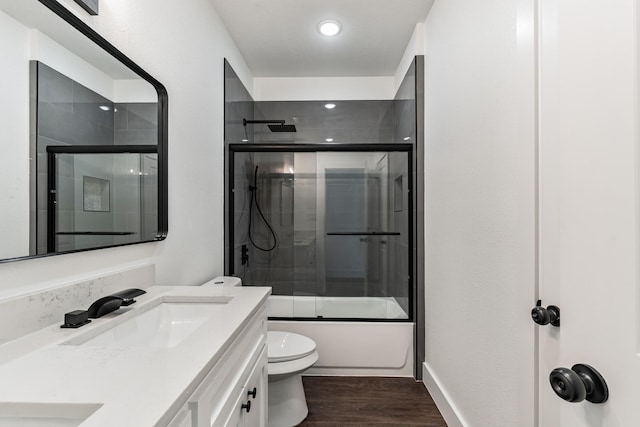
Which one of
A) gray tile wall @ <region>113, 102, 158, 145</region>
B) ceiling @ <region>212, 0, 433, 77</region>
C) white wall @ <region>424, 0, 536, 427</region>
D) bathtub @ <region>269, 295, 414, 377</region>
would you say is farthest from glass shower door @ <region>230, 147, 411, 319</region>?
gray tile wall @ <region>113, 102, 158, 145</region>

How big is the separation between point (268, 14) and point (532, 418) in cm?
264

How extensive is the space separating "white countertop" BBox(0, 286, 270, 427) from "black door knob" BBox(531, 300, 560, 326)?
34.9 inches

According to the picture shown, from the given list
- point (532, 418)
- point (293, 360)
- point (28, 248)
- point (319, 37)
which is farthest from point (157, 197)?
point (319, 37)

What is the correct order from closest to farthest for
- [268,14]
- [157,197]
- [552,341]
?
[552,341], [157,197], [268,14]

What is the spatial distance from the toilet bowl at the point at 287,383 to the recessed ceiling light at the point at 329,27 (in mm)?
2253

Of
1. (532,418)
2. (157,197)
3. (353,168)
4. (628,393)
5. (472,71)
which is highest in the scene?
(472,71)

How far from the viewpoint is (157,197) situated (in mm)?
1541

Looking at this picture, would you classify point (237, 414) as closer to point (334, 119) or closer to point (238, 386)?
point (238, 386)

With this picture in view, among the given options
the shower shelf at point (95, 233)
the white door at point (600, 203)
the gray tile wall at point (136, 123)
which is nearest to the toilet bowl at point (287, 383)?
the shower shelf at point (95, 233)

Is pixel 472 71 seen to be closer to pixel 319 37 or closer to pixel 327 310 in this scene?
pixel 319 37

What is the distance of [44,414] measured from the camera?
1.85ft

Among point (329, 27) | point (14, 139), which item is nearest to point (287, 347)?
point (14, 139)

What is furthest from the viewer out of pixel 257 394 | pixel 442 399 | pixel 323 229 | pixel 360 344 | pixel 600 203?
pixel 323 229

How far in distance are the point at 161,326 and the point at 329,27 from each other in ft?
7.61
